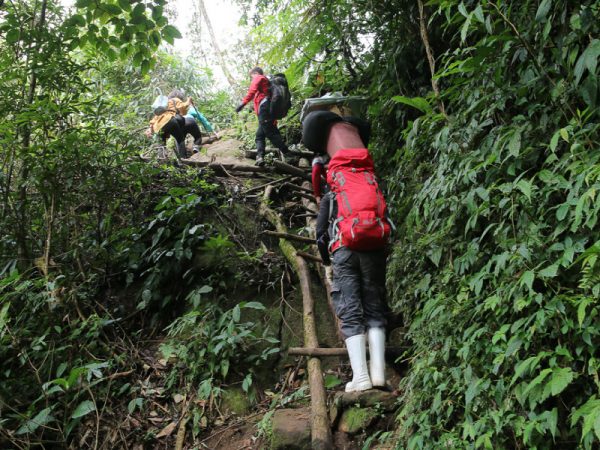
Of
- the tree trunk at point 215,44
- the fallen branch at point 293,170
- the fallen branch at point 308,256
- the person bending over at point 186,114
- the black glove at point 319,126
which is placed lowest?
the fallen branch at point 308,256

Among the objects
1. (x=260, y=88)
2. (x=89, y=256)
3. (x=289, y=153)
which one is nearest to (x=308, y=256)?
(x=89, y=256)

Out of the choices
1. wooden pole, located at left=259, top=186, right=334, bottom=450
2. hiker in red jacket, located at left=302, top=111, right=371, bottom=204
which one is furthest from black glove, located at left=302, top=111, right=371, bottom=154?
wooden pole, located at left=259, top=186, right=334, bottom=450

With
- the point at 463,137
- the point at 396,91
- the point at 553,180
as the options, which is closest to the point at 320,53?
the point at 396,91

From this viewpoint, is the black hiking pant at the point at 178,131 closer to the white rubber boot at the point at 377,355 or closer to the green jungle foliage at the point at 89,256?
the green jungle foliage at the point at 89,256

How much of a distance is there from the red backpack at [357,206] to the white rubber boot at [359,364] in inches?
32.8

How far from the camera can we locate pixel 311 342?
493 cm

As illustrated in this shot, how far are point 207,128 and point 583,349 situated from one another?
1121 cm

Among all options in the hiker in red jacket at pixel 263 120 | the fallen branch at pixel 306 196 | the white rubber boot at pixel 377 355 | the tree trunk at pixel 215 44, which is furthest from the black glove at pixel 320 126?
the tree trunk at pixel 215 44

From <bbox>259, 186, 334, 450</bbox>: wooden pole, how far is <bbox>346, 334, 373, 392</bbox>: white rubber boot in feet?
1.01

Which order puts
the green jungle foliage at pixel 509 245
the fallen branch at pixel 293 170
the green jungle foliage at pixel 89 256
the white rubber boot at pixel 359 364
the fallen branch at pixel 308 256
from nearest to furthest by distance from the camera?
the green jungle foliage at pixel 509 245, the white rubber boot at pixel 359 364, the green jungle foliage at pixel 89 256, the fallen branch at pixel 308 256, the fallen branch at pixel 293 170

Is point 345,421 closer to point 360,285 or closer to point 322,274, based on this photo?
point 360,285

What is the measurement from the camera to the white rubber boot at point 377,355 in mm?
4090

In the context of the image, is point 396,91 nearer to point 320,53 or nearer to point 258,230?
point 320,53

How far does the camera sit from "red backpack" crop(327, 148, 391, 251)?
430cm
